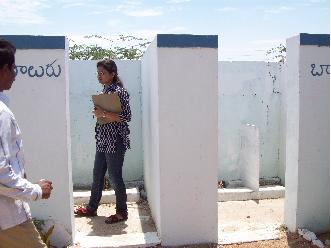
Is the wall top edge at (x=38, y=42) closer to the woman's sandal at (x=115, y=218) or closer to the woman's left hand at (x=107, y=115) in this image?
the woman's left hand at (x=107, y=115)

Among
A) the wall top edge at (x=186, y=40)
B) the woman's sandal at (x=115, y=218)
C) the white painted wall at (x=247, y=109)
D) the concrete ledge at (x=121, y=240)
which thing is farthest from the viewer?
the white painted wall at (x=247, y=109)

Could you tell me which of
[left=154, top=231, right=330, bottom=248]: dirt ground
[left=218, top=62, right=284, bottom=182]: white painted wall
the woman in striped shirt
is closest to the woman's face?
the woman in striped shirt

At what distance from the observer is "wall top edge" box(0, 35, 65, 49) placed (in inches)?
150

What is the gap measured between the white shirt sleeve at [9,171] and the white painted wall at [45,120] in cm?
175

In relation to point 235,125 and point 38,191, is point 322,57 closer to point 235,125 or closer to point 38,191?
point 235,125

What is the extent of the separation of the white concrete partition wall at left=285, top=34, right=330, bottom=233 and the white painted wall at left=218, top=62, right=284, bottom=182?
86.6 inches

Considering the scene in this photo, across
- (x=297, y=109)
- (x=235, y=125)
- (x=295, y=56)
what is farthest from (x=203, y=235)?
(x=235, y=125)

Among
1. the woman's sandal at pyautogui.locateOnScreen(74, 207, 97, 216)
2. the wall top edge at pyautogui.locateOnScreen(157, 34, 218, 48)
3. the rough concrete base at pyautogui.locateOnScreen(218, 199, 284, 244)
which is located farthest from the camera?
the woman's sandal at pyautogui.locateOnScreen(74, 207, 97, 216)


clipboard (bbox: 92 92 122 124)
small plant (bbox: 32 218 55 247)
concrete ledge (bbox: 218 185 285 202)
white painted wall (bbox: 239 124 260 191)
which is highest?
clipboard (bbox: 92 92 122 124)

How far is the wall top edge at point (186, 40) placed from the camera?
12.8 feet

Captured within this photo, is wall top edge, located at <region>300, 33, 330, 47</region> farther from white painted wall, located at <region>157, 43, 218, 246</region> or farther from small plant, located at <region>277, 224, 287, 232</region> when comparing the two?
small plant, located at <region>277, 224, 287, 232</region>

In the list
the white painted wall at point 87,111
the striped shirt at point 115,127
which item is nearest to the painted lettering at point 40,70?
the striped shirt at point 115,127

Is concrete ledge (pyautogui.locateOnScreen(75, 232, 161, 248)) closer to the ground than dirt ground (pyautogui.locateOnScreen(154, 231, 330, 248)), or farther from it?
farther from it

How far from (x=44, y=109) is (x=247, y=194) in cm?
331
